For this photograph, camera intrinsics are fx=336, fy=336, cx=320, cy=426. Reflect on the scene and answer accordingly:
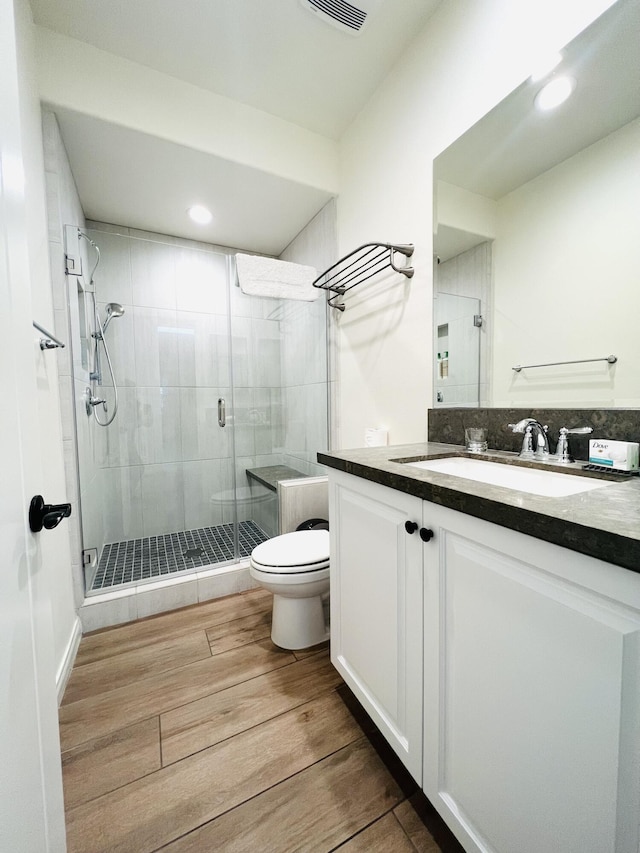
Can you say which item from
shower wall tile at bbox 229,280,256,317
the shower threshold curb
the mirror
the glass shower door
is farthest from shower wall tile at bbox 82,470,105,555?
the mirror

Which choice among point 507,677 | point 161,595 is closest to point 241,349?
point 161,595

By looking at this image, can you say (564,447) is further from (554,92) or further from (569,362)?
(554,92)

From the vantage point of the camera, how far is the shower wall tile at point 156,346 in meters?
2.48

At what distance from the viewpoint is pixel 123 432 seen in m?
2.42

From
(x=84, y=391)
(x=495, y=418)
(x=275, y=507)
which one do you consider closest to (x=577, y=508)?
(x=495, y=418)

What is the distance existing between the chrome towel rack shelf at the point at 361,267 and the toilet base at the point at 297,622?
1.61m

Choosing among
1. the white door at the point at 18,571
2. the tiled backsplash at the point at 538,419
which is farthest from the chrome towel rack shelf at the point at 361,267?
the white door at the point at 18,571

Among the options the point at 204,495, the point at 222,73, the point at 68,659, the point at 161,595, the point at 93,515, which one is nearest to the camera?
the point at 68,659

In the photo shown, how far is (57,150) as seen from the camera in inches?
61.2

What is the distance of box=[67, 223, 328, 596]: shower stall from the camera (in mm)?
2334

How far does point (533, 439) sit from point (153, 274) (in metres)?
2.68

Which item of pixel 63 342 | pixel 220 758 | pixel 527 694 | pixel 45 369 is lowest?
pixel 220 758

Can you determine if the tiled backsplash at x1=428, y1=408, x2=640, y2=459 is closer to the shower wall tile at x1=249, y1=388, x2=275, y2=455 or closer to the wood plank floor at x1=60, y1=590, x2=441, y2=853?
the wood plank floor at x1=60, y1=590, x2=441, y2=853

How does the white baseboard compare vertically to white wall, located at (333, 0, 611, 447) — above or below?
below
